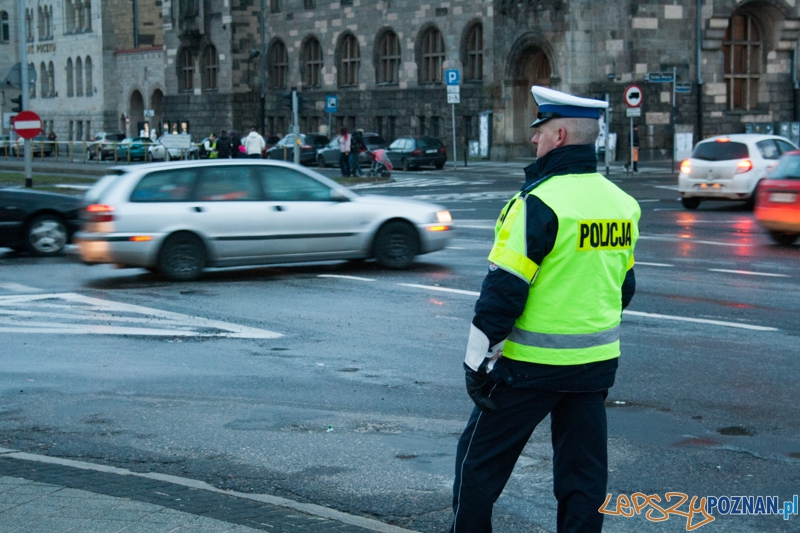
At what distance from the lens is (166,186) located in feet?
44.7

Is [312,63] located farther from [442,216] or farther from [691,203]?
[442,216]

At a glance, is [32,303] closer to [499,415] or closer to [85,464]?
[85,464]

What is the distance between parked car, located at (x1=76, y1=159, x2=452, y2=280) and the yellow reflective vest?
995 centimetres

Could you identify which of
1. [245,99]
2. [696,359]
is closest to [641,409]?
[696,359]

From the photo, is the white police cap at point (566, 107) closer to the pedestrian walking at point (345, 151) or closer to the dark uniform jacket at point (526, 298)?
the dark uniform jacket at point (526, 298)

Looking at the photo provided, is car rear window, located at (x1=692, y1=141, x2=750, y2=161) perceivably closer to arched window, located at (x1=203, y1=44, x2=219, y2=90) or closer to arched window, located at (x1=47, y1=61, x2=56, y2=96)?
arched window, located at (x1=203, y1=44, x2=219, y2=90)

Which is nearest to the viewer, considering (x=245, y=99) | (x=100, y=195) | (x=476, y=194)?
(x=100, y=195)

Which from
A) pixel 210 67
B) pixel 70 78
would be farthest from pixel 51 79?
pixel 210 67

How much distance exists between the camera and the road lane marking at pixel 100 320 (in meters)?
10.2

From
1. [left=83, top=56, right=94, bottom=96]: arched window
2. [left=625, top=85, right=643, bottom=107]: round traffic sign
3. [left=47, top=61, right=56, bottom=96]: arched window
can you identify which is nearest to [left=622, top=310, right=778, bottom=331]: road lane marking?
[left=625, top=85, right=643, bottom=107]: round traffic sign

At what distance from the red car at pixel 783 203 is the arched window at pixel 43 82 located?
77573 mm

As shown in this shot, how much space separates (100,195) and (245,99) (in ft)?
169

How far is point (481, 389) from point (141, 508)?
1.84m

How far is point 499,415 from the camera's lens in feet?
12.9
